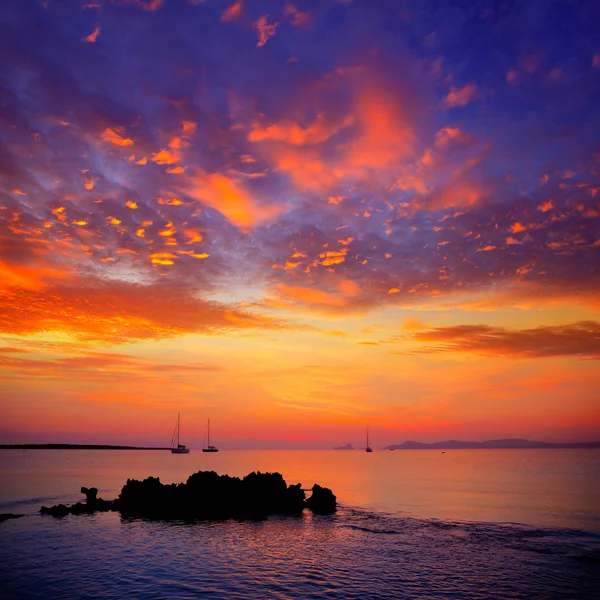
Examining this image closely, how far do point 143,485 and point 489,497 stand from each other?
188ft

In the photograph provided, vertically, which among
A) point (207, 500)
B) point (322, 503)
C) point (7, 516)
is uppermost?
point (207, 500)

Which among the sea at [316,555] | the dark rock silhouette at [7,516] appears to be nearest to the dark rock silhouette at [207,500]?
the sea at [316,555]

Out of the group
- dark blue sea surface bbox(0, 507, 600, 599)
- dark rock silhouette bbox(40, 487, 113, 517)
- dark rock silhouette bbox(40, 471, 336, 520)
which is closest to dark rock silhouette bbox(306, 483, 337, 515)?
dark rock silhouette bbox(40, 471, 336, 520)

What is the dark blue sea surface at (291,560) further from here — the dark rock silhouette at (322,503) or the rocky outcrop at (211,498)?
the dark rock silhouette at (322,503)

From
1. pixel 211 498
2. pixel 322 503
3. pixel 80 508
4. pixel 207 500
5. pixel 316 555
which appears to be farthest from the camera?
pixel 322 503

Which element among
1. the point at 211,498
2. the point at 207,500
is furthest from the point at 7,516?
the point at 211,498

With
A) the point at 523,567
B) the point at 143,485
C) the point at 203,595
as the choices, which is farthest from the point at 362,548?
the point at 143,485

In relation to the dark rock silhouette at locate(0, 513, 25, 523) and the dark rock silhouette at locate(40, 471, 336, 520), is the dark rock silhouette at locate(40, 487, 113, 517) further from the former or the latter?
the dark rock silhouette at locate(0, 513, 25, 523)

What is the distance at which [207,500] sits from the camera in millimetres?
60219

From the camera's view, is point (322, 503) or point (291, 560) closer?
point (291, 560)

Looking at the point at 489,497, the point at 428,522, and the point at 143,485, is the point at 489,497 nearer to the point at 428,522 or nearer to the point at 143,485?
the point at 428,522

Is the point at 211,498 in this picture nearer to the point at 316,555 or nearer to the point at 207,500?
the point at 207,500

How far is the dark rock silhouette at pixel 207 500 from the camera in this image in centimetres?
5712

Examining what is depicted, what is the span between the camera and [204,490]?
6078 centimetres
